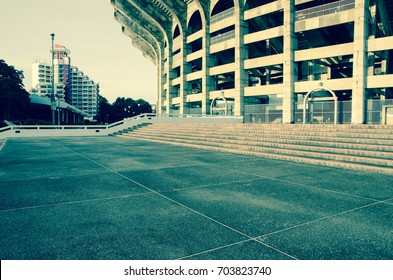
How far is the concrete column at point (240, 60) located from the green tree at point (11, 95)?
132 feet

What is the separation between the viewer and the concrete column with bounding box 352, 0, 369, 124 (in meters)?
26.5

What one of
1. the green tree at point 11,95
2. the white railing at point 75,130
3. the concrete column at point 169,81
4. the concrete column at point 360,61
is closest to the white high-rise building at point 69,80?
the green tree at point 11,95

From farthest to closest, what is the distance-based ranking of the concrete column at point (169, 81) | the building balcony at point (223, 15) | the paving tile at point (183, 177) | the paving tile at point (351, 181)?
the concrete column at point (169, 81) → the building balcony at point (223, 15) → the paving tile at point (183, 177) → the paving tile at point (351, 181)

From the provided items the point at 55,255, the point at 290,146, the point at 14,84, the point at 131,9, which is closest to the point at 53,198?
the point at 55,255

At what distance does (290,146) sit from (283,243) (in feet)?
32.8

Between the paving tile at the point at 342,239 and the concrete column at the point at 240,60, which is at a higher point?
the concrete column at the point at 240,60

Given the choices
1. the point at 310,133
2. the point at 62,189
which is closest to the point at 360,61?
the point at 310,133

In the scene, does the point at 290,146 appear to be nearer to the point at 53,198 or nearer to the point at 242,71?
the point at 53,198

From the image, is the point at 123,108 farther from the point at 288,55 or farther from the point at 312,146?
the point at 312,146

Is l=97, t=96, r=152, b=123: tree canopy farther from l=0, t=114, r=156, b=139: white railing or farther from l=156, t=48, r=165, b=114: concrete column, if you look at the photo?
l=0, t=114, r=156, b=139: white railing

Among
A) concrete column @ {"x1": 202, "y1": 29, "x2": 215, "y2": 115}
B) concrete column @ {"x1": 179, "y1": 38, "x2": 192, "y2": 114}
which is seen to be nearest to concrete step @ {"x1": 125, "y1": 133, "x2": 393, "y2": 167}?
concrete column @ {"x1": 202, "y1": 29, "x2": 215, "y2": 115}

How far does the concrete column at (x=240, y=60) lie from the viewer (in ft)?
115

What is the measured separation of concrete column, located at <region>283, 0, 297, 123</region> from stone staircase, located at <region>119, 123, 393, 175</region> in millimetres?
14023

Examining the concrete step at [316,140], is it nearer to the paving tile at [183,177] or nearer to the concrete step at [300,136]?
the concrete step at [300,136]
